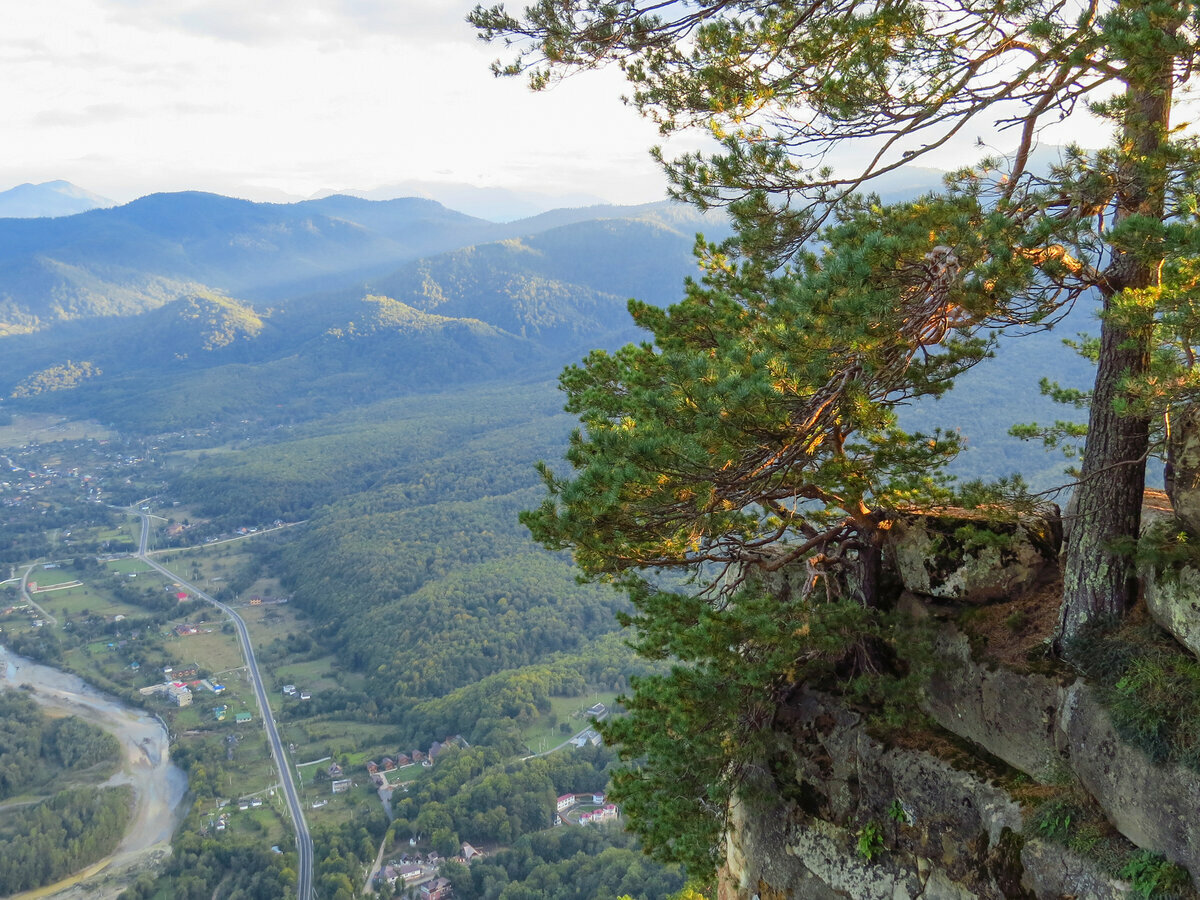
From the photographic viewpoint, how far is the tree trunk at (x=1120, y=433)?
5.14 m

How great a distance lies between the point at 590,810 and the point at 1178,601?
37.5 meters

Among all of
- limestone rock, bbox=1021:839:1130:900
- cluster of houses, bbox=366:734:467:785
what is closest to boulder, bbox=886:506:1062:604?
limestone rock, bbox=1021:839:1130:900

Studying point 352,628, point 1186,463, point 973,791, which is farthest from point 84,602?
point 1186,463

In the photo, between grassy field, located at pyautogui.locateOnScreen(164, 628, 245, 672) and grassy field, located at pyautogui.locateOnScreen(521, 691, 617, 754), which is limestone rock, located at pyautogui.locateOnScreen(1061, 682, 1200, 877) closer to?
grassy field, located at pyautogui.locateOnScreen(521, 691, 617, 754)

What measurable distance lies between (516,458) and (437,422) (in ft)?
97.7

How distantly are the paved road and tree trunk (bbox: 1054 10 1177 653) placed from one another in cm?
3646

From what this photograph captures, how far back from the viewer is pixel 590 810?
39156mm

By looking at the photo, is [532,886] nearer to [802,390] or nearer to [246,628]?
[802,390]

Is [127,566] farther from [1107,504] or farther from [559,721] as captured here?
[1107,504]

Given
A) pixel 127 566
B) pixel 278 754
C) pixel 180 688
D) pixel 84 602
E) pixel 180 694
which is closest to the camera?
pixel 278 754

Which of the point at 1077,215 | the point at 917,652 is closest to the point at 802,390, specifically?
the point at 1077,215

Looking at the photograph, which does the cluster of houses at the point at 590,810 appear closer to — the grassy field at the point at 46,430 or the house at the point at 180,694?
the house at the point at 180,694

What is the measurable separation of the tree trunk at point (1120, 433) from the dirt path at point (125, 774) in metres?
41.4

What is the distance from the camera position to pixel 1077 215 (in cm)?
535
